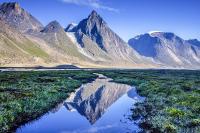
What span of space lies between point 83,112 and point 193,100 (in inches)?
613

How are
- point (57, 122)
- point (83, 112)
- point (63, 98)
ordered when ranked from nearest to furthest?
point (57, 122)
point (83, 112)
point (63, 98)

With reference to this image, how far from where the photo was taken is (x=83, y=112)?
4628 centimetres

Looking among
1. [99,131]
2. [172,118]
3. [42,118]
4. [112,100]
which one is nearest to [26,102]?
[42,118]

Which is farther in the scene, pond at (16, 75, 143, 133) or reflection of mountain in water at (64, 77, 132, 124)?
reflection of mountain in water at (64, 77, 132, 124)

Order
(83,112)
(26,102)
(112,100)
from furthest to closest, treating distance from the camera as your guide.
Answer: (112,100) < (83,112) < (26,102)

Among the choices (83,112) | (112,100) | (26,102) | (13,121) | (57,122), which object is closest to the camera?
(13,121)

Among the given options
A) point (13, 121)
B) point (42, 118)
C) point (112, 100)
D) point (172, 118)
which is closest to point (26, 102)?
point (42, 118)

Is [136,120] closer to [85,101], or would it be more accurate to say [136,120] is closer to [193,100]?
[193,100]

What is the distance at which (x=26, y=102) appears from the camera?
4275cm

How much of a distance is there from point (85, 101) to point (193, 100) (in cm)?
1788

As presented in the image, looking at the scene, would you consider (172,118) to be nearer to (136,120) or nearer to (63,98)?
(136,120)

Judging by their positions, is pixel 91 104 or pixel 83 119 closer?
pixel 83 119

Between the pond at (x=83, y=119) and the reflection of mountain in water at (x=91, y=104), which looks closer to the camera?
the pond at (x=83, y=119)

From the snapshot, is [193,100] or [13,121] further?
[193,100]
